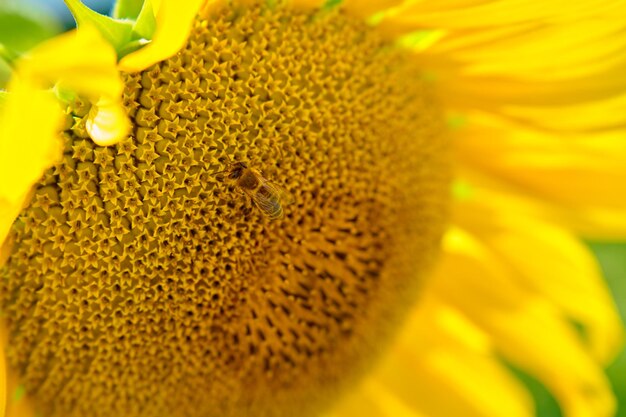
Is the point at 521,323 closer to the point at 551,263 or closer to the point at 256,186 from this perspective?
the point at 551,263

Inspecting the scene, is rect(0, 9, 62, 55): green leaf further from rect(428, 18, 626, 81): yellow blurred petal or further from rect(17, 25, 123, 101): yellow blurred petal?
rect(428, 18, 626, 81): yellow blurred petal

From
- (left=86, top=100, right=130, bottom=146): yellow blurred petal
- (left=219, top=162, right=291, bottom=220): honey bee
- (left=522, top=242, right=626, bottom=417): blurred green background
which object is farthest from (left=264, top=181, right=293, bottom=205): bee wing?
(left=522, top=242, right=626, bottom=417): blurred green background

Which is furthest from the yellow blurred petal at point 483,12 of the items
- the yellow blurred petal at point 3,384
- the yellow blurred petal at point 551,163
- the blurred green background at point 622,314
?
the blurred green background at point 622,314

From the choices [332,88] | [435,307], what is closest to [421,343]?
[435,307]

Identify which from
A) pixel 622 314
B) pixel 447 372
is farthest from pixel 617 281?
pixel 447 372

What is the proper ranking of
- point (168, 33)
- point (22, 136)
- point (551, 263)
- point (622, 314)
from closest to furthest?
1. point (22, 136)
2. point (168, 33)
3. point (551, 263)
4. point (622, 314)
